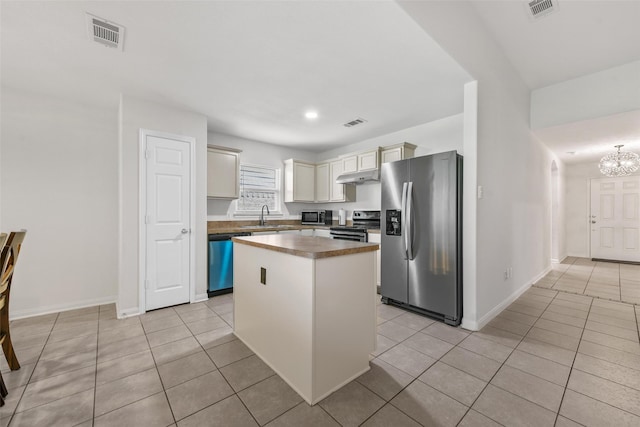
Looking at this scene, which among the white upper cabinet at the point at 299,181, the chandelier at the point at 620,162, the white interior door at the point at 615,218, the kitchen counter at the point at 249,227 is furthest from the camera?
the white interior door at the point at 615,218

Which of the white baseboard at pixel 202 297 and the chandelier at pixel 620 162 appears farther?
the chandelier at pixel 620 162

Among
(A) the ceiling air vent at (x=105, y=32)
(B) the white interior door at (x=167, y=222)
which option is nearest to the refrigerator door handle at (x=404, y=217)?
(B) the white interior door at (x=167, y=222)

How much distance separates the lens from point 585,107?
11.0 feet

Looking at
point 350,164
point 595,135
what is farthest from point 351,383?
point 595,135

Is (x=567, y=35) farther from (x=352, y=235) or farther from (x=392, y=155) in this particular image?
(x=352, y=235)

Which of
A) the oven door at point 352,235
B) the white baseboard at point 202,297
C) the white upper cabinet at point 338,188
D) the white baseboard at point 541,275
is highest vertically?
the white upper cabinet at point 338,188

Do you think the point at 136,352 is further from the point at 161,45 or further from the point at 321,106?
the point at 321,106

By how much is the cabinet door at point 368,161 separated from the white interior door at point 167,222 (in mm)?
2770

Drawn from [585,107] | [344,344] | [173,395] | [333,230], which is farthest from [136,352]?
[585,107]

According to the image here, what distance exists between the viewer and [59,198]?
10.5ft

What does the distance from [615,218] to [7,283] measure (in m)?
10.4

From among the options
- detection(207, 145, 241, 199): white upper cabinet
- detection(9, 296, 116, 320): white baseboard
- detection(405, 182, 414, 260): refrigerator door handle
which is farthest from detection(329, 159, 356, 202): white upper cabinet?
detection(9, 296, 116, 320): white baseboard

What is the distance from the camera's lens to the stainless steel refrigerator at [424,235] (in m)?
Result: 2.73

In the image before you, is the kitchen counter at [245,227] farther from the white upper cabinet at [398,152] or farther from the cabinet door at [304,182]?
the white upper cabinet at [398,152]
